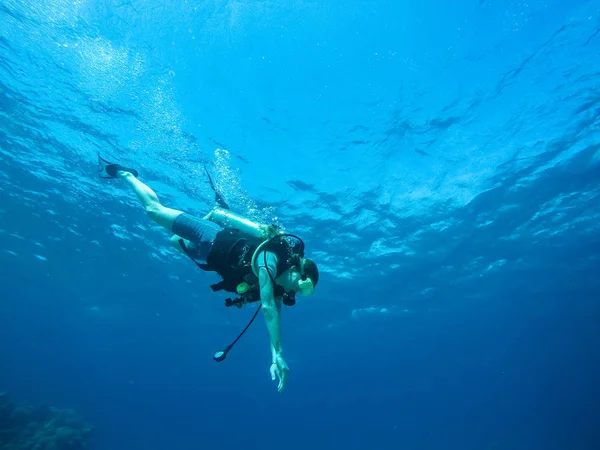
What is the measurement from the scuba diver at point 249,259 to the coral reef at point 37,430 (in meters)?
20.6

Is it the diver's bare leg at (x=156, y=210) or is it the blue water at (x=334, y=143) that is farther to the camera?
the blue water at (x=334, y=143)

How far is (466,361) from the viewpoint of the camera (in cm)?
5044

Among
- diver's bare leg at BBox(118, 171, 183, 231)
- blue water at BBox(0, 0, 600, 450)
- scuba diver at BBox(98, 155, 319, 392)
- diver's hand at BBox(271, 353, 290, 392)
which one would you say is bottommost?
diver's hand at BBox(271, 353, 290, 392)

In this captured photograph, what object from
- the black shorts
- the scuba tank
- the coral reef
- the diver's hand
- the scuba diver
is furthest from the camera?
the coral reef

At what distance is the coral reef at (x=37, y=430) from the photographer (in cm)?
1877

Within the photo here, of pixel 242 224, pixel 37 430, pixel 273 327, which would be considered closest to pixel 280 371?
pixel 273 327

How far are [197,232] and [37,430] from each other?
24.1 meters

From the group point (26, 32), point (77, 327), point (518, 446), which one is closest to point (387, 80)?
point (26, 32)

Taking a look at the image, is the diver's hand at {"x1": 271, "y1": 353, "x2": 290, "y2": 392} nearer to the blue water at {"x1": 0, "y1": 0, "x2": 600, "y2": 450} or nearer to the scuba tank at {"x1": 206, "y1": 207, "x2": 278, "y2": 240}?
the scuba tank at {"x1": 206, "y1": 207, "x2": 278, "y2": 240}

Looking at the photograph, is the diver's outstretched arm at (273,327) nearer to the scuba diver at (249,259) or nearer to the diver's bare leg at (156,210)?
the scuba diver at (249,259)

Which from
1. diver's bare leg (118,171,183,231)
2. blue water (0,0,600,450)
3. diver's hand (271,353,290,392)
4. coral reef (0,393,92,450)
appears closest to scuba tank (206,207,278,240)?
diver's bare leg (118,171,183,231)

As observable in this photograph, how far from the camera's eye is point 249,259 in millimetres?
5074

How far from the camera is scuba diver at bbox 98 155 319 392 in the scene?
4211mm

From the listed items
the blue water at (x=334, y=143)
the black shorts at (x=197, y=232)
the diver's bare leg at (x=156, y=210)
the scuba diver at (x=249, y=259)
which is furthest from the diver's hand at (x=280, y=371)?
the blue water at (x=334, y=143)
